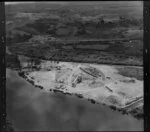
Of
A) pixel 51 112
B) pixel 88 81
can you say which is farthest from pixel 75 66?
pixel 51 112

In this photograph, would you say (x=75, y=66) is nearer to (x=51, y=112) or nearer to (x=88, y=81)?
(x=88, y=81)

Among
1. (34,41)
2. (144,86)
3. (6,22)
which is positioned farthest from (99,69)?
(6,22)

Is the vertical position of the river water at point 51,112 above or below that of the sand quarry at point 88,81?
below

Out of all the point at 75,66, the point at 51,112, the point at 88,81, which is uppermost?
the point at 75,66

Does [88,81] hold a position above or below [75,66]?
below

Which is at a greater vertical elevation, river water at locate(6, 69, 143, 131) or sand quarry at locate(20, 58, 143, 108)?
sand quarry at locate(20, 58, 143, 108)
